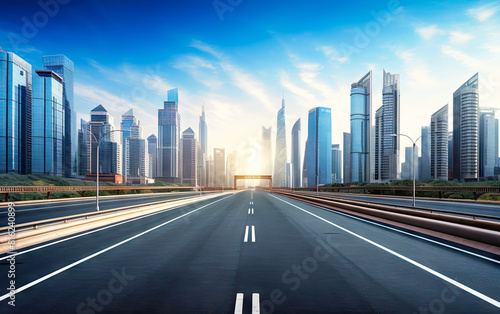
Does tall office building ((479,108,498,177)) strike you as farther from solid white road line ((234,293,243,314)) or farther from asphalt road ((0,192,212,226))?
solid white road line ((234,293,243,314))

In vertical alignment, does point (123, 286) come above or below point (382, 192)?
above

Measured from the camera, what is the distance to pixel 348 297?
199 inches

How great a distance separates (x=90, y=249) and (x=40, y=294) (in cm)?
401

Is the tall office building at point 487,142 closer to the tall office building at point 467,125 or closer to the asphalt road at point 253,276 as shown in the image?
the tall office building at point 467,125

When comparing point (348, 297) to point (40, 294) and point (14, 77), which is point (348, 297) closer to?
point (40, 294)

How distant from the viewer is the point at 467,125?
5704 inches

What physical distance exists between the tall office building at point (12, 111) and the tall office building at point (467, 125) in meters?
231

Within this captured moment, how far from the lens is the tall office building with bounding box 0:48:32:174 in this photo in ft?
390

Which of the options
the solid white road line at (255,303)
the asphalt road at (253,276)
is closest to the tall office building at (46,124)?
the asphalt road at (253,276)

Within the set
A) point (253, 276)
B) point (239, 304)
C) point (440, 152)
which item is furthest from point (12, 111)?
point (440, 152)

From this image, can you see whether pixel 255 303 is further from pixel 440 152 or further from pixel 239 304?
pixel 440 152

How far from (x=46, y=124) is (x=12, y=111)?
52.5 feet

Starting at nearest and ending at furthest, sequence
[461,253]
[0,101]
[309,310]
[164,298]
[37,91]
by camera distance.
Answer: [309,310] → [164,298] → [461,253] → [0,101] → [37,91]

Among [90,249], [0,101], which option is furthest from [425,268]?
[0,101]
